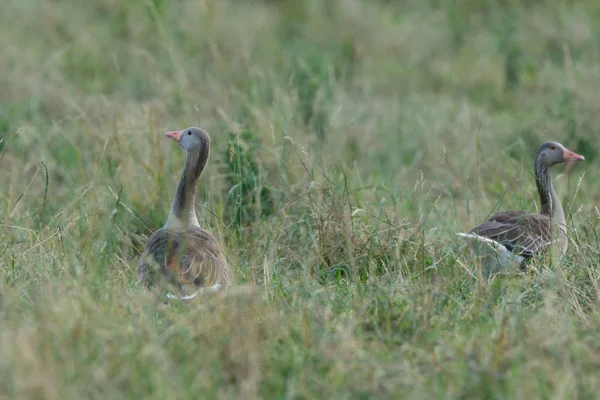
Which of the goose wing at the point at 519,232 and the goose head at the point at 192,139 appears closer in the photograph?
the goose head at the point at 192,139

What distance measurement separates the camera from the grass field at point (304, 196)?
4027 mm

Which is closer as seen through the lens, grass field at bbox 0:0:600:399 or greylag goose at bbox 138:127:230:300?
grass field at bbox 0:0:600:399

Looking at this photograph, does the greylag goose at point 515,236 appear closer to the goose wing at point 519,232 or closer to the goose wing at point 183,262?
the goose wing at point 519,232

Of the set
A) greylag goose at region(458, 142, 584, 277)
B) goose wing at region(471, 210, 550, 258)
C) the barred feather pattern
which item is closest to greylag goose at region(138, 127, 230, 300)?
the barred feather pattern

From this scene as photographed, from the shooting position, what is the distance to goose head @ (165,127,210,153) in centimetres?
611

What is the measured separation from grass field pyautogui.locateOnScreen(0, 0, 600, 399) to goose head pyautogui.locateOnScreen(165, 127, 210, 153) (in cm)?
21

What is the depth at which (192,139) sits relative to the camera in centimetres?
614

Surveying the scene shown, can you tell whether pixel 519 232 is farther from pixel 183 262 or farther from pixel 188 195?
pixel 183 262

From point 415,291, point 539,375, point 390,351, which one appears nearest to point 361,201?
point 415,291

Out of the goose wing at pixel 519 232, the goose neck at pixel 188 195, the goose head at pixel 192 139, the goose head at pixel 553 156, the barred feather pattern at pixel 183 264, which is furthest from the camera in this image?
the goose head at pixel 553 156

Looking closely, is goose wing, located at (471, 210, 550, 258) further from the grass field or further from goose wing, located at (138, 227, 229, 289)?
goose wing, located at (138, 227, 229, 289)

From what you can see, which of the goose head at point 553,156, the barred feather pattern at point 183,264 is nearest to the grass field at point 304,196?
the barred feather pattern at point 183,264

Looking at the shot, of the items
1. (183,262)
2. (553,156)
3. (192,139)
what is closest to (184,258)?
(183,262)

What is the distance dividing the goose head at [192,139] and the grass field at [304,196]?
0.70 ft
